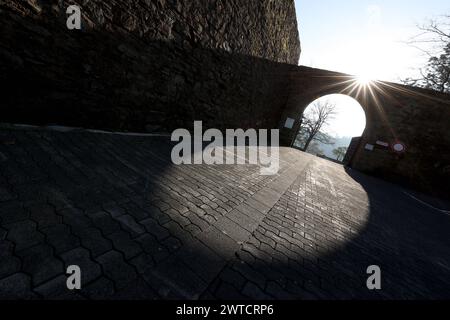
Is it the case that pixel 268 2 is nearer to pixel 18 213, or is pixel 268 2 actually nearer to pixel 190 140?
pixel 190 140

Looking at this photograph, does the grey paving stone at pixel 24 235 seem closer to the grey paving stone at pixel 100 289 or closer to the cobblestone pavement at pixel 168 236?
the cobblestone pavement at pixel 168 236

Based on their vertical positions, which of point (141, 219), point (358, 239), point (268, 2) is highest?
point (268, 2)

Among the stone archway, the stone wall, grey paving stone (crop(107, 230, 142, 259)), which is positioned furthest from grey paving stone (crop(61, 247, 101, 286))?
the stone archway

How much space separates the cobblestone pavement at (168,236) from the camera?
1478mm

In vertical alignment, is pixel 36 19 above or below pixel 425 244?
above

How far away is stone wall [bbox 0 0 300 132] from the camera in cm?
307

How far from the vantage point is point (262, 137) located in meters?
12.8

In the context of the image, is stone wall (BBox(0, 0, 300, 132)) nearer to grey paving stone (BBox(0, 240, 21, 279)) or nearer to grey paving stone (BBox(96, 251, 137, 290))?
grey paving stone (BBox(0, 240, 21, 279))

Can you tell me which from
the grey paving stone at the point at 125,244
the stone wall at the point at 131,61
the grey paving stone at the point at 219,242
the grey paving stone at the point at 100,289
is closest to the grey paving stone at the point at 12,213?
the grey paving stone at the point at 125,244

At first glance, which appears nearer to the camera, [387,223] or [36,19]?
[36,19]

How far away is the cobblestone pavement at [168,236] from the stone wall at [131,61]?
2.10 feet

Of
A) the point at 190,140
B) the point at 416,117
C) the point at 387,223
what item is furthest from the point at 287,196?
the point at 416,117

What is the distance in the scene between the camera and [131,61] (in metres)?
4.45

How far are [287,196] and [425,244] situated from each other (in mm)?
2431
